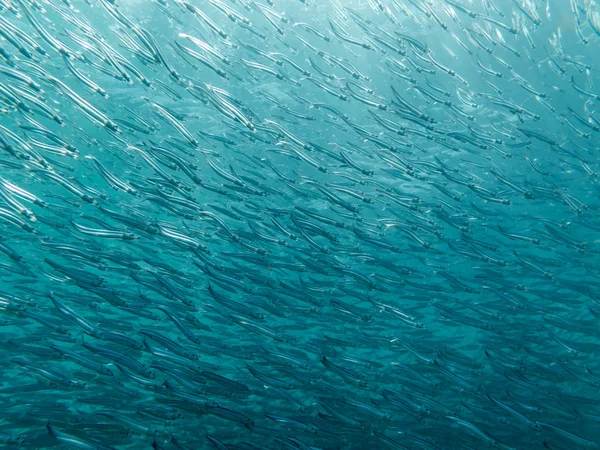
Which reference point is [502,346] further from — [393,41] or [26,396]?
[26,396]

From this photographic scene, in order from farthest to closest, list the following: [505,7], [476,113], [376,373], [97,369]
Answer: [376,373], [476,113], [505,7], [97,369]

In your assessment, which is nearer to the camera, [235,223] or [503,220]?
[503,220]

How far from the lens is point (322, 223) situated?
16.2m

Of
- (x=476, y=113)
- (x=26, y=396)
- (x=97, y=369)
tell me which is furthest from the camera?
(x=26, y=396)

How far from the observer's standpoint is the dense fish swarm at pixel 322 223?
8.59 m

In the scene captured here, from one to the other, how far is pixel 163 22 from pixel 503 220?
16153 mm

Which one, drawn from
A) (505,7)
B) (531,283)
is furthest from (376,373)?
(505,7)

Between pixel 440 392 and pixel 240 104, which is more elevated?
pixel 240 104

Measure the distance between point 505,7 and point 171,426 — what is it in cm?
2032

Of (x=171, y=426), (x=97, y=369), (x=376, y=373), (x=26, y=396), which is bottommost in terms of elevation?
(x=26, y=396)

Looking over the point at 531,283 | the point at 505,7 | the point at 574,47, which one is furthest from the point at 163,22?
the point at 531,283

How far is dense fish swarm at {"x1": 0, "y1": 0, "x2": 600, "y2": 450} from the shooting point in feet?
28.2

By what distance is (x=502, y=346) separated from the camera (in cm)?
1797

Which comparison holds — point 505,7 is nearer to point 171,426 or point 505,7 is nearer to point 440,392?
point 440,392
